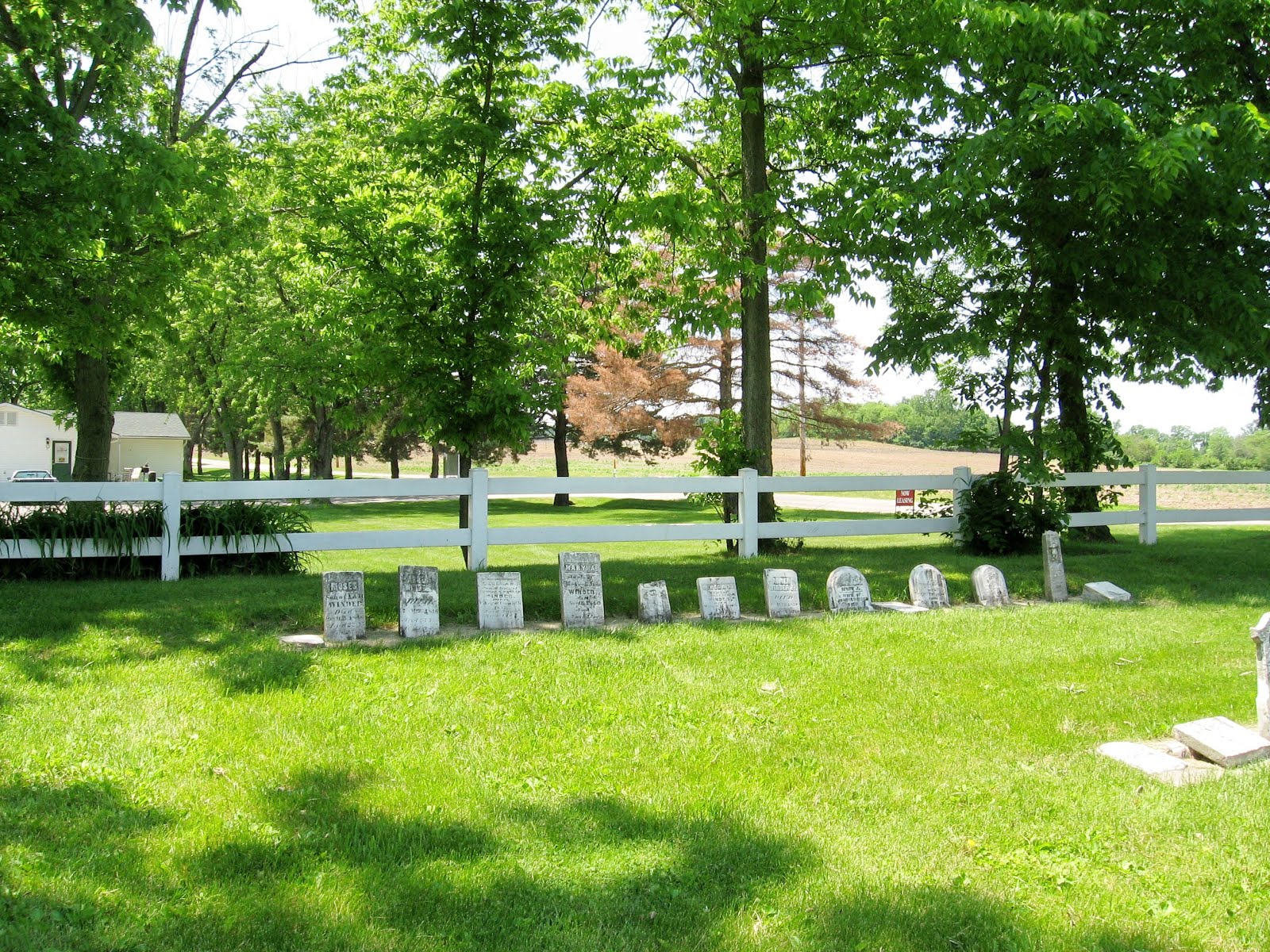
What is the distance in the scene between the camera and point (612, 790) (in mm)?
4832

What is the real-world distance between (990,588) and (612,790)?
6.98 m

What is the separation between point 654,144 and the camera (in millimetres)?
15062

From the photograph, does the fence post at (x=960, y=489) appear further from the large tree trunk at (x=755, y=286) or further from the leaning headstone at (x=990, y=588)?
the leaning headstone at (x=990, y=588)

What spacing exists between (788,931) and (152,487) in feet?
30.3

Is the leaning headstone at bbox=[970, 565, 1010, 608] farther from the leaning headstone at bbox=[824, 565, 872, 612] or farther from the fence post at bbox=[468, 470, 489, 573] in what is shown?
the fence post at bbox=[468, 470, 489, 573]

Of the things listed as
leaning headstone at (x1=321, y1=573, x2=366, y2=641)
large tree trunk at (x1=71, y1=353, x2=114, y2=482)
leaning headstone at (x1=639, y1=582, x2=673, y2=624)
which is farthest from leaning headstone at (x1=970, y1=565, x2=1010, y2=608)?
large tree trunk at (x1=71, y1=353, x2=114, y2=482)

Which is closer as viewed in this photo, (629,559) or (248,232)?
(629,559)

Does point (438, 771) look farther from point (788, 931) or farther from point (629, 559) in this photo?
point (629, 559)

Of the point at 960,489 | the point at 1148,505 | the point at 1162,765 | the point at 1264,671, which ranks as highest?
the point at 960,489

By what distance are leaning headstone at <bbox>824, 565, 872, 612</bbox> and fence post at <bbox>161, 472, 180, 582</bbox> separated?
6997 millimetres

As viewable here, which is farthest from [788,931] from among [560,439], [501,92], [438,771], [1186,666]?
[560,439]

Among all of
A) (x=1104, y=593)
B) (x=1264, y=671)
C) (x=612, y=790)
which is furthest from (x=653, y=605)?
→ (x=1104, y=593)

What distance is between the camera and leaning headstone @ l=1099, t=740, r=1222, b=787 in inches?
203

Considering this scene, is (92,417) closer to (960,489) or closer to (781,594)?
(781,594)
